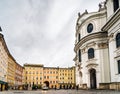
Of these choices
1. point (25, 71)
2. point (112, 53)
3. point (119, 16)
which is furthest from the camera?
point (25, 71)

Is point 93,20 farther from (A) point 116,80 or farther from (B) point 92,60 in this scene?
(A) point 116,80

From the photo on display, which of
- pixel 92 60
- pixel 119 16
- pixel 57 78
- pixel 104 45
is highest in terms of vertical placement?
pixel 119 16

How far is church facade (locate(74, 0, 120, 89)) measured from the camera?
38.1 m

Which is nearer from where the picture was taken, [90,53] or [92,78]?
[90,53]

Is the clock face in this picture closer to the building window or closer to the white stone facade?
the white stone facade

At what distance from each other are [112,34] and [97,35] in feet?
25.8

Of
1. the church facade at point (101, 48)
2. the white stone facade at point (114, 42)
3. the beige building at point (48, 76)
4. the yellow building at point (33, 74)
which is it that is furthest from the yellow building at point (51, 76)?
the white stone facade at point (114, 42)

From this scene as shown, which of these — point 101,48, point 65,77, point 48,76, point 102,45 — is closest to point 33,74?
point 48,76

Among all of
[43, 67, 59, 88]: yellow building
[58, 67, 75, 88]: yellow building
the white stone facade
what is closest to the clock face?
the white stone facade

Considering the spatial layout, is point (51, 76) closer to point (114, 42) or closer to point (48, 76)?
point (48, 76)

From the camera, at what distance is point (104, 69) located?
45.0 m

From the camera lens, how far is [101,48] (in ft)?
151

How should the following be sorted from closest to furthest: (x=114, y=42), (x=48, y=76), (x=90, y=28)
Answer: (x=114, y=42) < (x=90, y=28) < (x=48, y=76)

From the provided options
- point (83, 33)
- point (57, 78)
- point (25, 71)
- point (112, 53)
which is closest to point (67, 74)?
point (57, 78)
